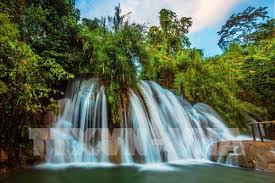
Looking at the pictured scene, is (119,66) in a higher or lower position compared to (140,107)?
higher

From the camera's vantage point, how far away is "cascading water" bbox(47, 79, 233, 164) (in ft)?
21.9

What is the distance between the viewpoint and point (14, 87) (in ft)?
15.5

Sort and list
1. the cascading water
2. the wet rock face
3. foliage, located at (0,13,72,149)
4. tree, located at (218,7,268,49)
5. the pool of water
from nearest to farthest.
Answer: foliage, located at (0,13,72,149)
the pool of water
the wet rock face
the cascading water
tree, located at (218,7,268,49)

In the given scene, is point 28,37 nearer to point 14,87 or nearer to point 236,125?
point 14,87

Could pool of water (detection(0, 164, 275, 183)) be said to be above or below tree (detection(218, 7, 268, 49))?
below

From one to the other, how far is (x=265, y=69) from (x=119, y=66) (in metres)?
7.00

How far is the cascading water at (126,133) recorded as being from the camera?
6660mm

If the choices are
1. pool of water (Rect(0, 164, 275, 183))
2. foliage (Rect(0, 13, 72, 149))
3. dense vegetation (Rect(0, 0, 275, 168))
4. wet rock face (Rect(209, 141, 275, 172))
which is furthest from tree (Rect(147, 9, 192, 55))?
foliage (Rect(0, 13, 72, 149))

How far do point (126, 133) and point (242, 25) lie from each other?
1891cm

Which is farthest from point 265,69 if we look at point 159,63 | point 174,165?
point 174,165

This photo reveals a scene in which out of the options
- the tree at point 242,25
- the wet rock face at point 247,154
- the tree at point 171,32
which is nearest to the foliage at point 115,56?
the wet rock face at point 247,154

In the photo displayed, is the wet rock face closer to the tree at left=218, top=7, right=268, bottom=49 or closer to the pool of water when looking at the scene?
the pool of water

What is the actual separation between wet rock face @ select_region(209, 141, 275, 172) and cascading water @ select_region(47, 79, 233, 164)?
879mm

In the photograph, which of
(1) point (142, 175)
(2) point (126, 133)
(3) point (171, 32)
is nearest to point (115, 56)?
(2) point (126, 133)
